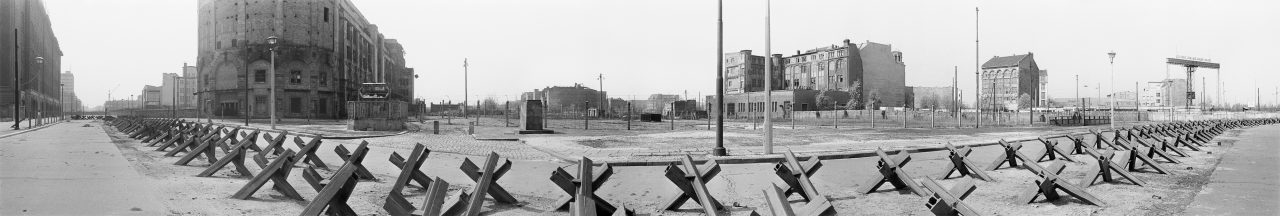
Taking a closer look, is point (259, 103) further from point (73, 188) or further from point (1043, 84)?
point (1043, 84)

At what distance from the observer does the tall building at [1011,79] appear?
112125 millimetres

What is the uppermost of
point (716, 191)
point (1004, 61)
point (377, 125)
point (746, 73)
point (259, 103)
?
point (1004, 61)

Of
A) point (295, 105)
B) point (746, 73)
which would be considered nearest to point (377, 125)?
→ point (295, 105)

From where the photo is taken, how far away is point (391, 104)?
100ft

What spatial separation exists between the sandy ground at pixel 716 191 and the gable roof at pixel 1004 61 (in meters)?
115

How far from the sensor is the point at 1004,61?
116750 mm

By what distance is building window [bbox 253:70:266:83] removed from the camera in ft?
200

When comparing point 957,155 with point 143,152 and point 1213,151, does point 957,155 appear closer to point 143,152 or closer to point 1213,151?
point 1213,151

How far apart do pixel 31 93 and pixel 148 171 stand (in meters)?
88.0

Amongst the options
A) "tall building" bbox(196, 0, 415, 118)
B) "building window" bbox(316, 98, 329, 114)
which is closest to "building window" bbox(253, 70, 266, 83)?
"tall building" bbox(196, 0, 415, 118)

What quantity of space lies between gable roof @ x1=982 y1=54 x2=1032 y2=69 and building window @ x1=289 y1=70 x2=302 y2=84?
355ft

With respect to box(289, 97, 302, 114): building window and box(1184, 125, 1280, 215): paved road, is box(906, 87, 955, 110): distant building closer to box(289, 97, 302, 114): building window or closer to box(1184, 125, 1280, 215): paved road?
box(289, 97, 302, 114): building window

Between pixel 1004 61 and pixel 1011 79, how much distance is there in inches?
152

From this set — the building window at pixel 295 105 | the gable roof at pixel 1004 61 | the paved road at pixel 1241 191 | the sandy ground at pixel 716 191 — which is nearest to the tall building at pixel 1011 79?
the gable roof at pixel 1004 61
